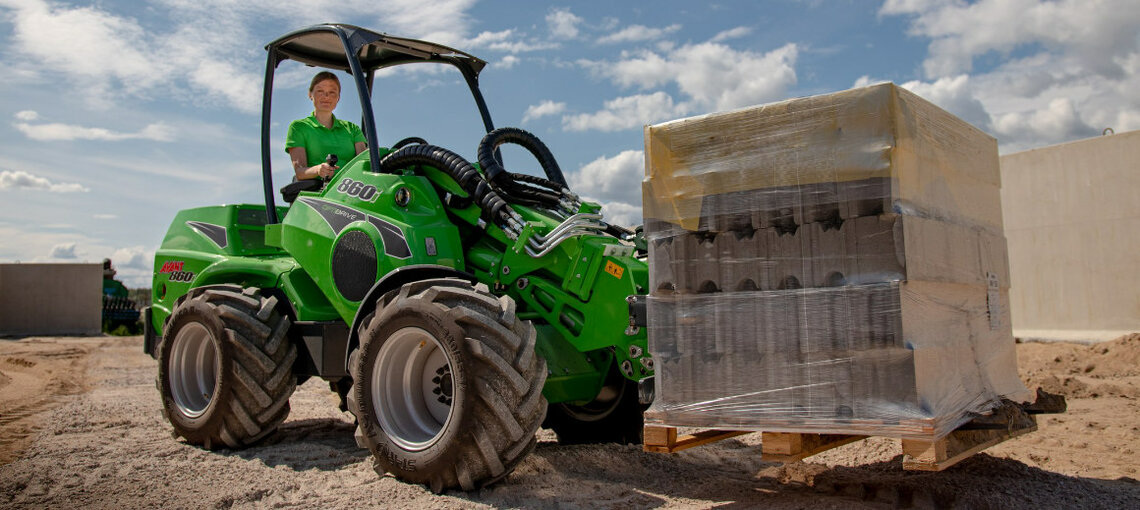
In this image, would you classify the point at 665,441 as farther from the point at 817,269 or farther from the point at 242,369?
the point at 242,369

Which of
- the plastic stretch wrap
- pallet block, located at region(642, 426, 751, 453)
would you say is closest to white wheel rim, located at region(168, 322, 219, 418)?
pallet block, located at region(642, 426, 751, 453)

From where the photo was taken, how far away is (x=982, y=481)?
461 cm

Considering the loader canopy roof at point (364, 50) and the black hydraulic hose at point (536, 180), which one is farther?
the loader canopy roof at point (364, 50)

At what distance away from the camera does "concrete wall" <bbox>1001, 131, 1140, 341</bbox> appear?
41.7 feet

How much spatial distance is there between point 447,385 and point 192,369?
297 centimetres

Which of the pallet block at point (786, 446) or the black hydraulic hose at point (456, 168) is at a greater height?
the black hydraulic hose at point (456, 168)

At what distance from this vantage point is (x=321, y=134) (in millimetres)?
7223

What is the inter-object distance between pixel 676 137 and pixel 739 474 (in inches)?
94.0

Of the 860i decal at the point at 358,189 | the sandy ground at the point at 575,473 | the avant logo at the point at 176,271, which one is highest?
the 860i decal at the point at 358,189

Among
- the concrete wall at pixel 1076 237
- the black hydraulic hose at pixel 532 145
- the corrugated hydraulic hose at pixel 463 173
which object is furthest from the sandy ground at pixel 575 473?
the concrete wall at pixel 1076 237

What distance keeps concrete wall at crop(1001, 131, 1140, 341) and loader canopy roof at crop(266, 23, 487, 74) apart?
10.3 m

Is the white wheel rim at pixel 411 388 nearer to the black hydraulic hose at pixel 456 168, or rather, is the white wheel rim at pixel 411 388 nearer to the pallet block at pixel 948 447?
the black hydraulic hose at pixel 456 168

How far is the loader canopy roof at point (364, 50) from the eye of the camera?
6.60 m

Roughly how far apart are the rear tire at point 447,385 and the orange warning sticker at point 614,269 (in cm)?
64
